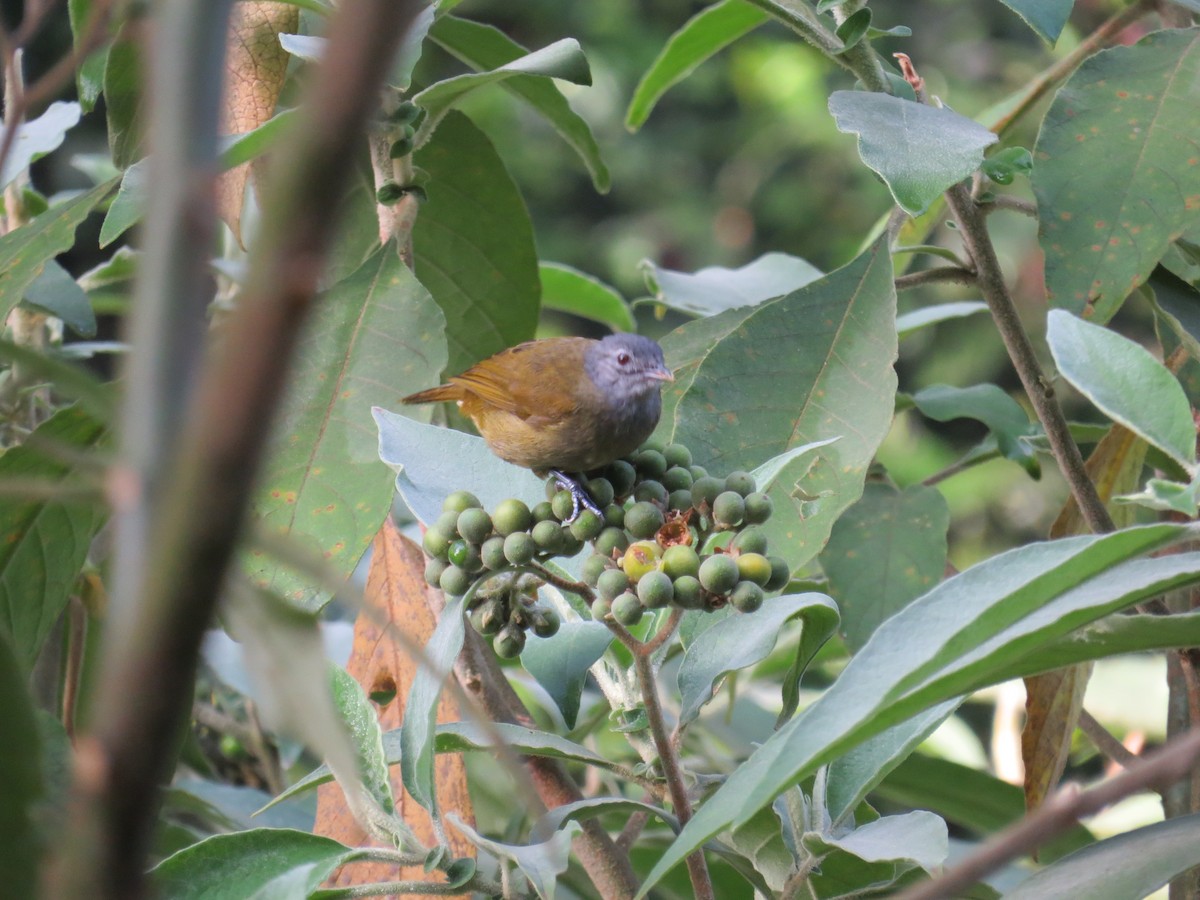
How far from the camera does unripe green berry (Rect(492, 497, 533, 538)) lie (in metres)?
1.10

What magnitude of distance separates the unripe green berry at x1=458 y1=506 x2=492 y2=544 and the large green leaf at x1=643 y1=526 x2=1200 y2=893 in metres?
0.31

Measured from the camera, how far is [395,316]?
5.01 feet

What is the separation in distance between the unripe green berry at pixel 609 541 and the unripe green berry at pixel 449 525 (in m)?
0.14

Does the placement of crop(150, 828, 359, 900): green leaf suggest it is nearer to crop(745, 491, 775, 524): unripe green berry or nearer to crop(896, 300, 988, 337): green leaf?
crop(745, 491, 775, 524): unripe green berry

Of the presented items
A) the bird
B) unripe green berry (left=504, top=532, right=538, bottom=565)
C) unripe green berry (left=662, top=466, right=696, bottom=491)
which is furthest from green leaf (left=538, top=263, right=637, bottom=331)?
unripe green berry (left=504, top=532, right=538, bottom=565)

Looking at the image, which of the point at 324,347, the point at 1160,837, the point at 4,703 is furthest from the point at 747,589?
the point at 324,347

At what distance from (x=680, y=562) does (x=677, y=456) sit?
0.86ft

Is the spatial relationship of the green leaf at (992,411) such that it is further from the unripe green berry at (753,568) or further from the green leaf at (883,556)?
the unripe green berry at (753,568)

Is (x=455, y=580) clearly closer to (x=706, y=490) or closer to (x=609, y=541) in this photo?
(x=609, y=541)

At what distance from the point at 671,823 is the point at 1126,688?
83.8 inches

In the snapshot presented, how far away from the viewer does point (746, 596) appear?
106 cm

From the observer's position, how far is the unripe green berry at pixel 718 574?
1033mm

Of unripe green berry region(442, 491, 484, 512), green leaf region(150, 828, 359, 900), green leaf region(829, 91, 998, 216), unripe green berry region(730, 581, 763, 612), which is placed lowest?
green leaf region(150, 828, 359, 900)

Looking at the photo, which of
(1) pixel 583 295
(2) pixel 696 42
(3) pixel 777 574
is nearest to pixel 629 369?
(1) pixel 583 295
